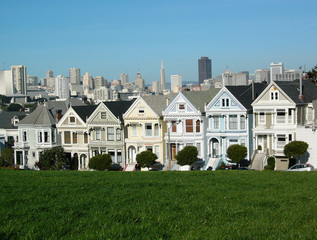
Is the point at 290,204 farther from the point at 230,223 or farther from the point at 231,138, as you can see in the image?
the point at 231,138

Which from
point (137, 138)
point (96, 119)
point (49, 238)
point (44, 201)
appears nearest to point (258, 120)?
point (137, 138)

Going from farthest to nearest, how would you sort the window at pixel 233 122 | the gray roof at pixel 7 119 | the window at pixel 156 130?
the gray roof at pixel 7 119 < the window at pixel 156 130 < the window at pixel 233 122

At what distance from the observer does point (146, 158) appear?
44.1m

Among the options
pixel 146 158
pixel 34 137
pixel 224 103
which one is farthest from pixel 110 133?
pixel 224 103

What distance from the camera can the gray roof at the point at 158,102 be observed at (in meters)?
47.8

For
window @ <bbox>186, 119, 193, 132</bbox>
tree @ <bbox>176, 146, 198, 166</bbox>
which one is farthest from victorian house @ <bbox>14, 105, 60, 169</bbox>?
tree @ <bbox>176, 146, 198, 166</bbox>

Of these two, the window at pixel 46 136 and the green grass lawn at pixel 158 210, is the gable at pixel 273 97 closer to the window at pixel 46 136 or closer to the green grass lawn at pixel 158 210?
the window at pixel 46 136

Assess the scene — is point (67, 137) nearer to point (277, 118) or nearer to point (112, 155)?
point (112, 155)

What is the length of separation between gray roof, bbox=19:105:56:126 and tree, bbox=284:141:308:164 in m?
25.0

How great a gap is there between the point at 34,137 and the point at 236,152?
74.3ft

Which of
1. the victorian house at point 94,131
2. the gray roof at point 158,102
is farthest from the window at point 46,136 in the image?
the gray roof at point 158,102

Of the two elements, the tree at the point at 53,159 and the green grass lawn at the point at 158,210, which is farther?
the tree at the point at 53,159

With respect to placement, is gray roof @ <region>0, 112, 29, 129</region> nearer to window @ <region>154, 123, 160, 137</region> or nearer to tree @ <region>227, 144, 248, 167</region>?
window @ <region>154, 123, 160, 137</region>

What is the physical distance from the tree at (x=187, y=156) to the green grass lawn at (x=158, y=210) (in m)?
22.3
